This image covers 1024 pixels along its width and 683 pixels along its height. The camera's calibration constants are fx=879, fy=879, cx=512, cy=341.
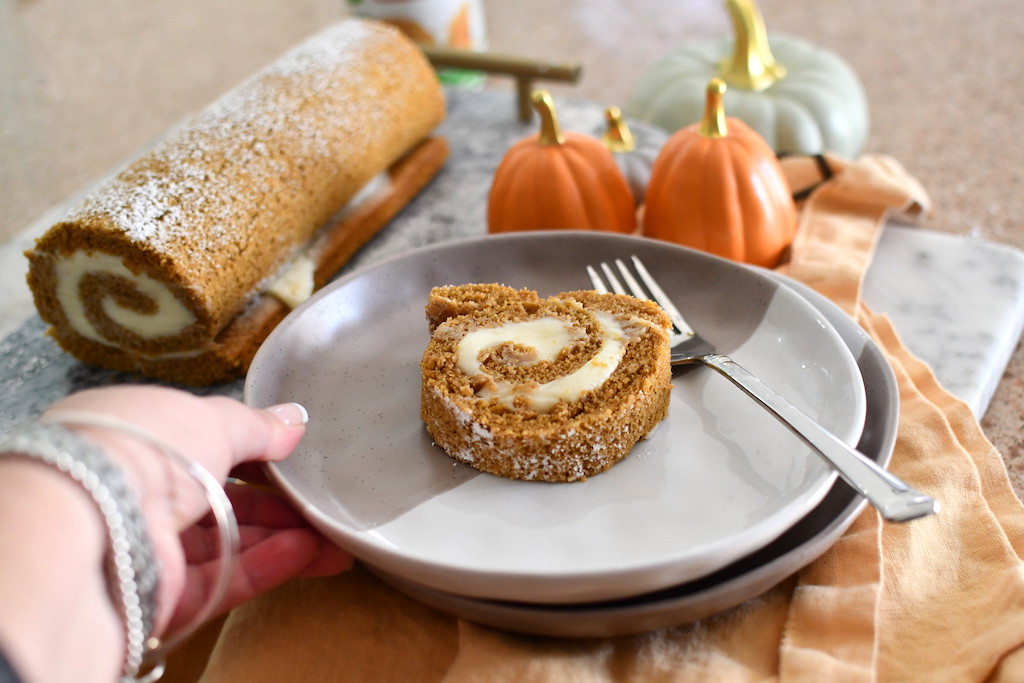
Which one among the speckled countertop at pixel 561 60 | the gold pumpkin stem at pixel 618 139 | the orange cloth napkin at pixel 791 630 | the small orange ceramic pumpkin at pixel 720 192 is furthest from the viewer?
the speckled countertop at pixel 561 60

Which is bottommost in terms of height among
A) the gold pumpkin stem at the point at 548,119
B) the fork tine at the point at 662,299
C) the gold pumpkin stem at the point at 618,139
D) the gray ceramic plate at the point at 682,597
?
the gray ceramic plate at the point at 682,597

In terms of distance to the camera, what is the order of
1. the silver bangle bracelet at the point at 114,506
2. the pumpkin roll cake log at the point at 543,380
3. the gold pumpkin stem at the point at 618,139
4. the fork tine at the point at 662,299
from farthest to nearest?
the gold pumpkin stem at the point at 618,139 → the fork tine at the point at 662,299 → the pumpkin roll cake log at the point at 543,380 → the silver bangle bracelet at the point at 114,506

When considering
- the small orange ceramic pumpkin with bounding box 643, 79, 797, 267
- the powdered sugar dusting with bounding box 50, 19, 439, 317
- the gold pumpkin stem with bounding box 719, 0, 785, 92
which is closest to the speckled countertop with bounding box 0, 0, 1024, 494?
the gold pumpkin stem with bounding box 719, 0, 785, 92

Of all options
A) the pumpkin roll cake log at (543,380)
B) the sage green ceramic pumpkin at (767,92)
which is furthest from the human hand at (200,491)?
the sage green ceramic pumpkin at (767,92)

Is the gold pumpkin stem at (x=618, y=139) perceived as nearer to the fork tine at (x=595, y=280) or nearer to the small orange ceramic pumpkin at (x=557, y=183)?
the small orange ceramic pumpkin at (x=557, y=183)

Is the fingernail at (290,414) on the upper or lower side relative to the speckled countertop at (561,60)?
upper

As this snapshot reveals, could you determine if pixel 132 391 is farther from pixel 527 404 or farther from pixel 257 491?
pixel 527 404

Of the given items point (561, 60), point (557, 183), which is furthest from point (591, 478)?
point (561, 60)

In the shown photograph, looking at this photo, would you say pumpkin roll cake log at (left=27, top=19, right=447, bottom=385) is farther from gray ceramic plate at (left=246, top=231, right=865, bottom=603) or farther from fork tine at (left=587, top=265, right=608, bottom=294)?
fork tine at (left=587, top=265, right=608, bottom=294)
